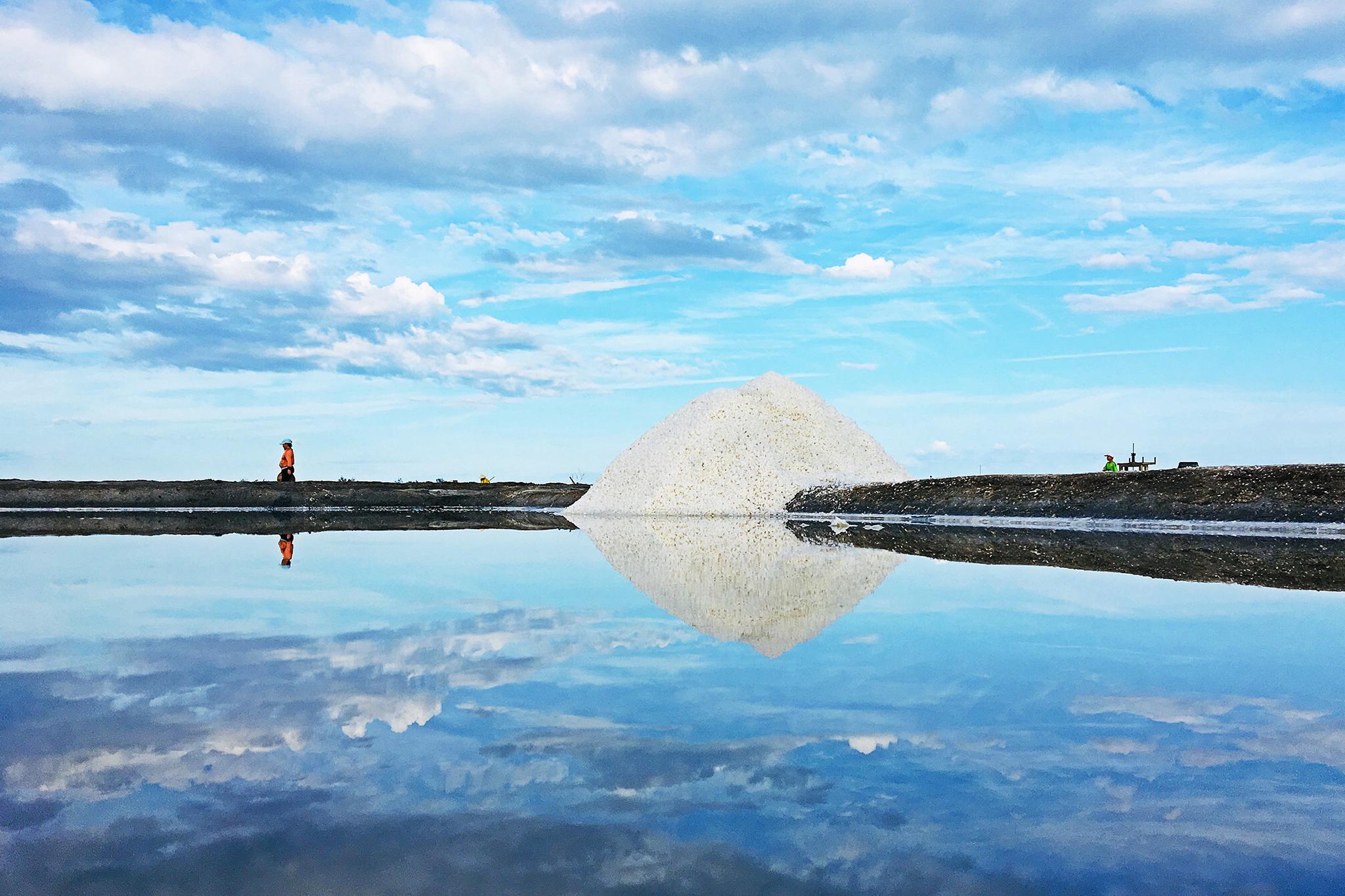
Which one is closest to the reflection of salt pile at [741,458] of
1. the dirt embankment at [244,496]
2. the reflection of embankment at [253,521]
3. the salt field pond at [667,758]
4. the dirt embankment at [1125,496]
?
the dirt embankment at [1125,496]

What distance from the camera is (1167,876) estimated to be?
7.59 ft

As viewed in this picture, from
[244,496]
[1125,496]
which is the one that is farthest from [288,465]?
[1125,496]

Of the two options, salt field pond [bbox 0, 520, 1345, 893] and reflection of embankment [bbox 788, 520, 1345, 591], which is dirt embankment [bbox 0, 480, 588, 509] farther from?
salt field pond [bbox 0, 520, 1345, 893]

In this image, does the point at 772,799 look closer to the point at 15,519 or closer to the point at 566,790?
the point at 566,790

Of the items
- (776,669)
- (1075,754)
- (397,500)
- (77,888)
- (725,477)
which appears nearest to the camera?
(77,888)

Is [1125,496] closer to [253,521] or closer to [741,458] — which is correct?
[741,458]

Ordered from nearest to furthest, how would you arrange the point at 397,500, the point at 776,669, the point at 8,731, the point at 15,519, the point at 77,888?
the point at 77,888 < the point at 8,731 < the point at 776,669 < the point at 15,519 < the point at 397,500

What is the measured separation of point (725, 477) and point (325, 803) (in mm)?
27084

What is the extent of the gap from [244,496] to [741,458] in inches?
722

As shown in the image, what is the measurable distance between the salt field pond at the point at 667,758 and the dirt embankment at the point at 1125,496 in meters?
15.8

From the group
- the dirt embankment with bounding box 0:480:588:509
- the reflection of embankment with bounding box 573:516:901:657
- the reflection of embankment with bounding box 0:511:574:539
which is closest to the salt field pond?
the reflection of embankment with bounding box 573:516:901:657

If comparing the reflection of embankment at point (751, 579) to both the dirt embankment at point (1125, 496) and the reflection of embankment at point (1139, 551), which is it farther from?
the dirt embankment at point (1125, 496)

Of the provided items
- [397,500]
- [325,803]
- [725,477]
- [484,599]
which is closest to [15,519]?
[397,500]

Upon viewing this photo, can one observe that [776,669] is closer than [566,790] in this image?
No
